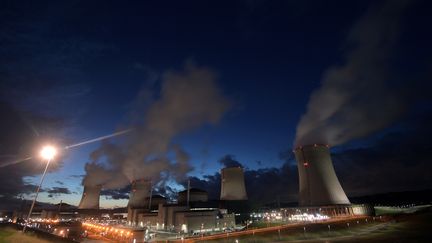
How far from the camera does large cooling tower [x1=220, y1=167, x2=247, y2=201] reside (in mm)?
71562

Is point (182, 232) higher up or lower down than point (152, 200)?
lower down

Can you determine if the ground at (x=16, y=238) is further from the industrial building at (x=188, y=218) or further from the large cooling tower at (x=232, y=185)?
the large cooling tower at (x=232, y=185)

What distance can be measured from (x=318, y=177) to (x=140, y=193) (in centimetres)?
6276

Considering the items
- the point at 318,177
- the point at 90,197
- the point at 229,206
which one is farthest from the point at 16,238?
the point at 90,197

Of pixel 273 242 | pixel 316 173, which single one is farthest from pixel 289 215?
pixel 273 242

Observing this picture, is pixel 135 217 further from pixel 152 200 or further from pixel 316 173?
pixel 316 173

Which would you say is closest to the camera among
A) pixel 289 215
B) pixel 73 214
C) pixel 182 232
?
pixel 182 232

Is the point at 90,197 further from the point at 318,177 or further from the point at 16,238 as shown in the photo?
the point at 318,177

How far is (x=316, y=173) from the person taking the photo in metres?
47.0

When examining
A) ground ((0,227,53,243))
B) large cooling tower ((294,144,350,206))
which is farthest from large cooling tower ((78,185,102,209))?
large cooling tower ((294,144,350,206))

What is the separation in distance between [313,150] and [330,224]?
44.4 ft

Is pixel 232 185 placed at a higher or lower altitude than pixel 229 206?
higher

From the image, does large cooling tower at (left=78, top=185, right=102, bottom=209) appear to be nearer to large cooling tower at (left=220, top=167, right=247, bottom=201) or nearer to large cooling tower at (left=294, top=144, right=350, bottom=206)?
large cooling tower at (left=220, top=167, right=247, bottom=201)

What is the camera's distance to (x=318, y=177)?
47156 mm
